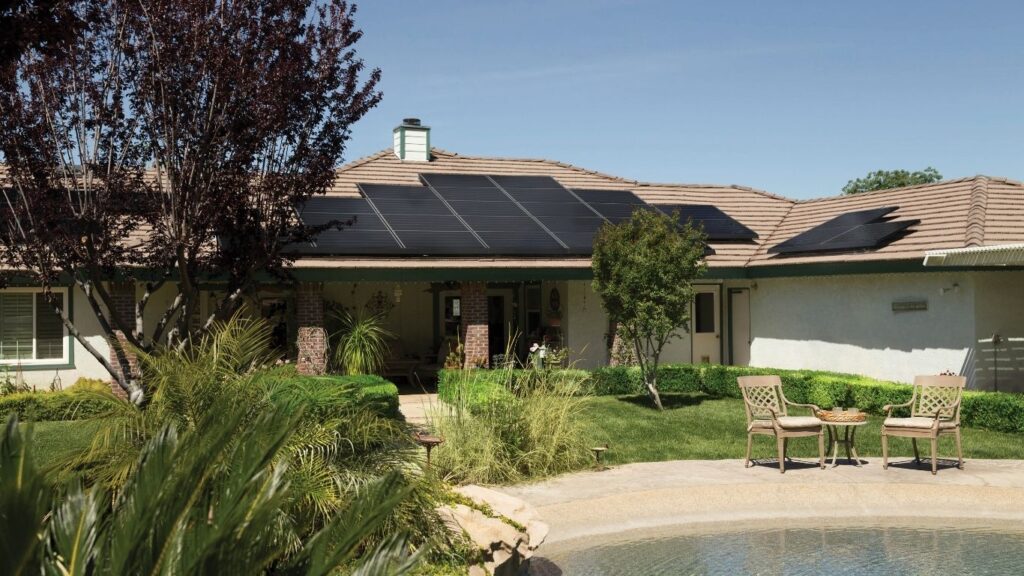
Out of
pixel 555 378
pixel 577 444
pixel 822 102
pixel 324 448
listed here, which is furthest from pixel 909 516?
pixel 822 102

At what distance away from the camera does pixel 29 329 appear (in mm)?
18531

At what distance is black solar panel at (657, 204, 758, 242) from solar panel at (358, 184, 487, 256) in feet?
17.2

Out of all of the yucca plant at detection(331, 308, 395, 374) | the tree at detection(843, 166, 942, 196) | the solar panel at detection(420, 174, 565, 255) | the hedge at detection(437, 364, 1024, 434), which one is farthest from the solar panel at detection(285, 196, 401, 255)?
the tree at detection(843, 166, 942, 196)

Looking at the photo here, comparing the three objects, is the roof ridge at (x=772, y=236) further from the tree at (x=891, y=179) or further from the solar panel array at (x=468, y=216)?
the tree at (x=891, y=179)

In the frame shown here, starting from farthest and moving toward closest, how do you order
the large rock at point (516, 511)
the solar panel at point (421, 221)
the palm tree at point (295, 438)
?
the solar panel at point (421, 221)
the large rock at point (516, 511)
the palm tree at point (295, 438)

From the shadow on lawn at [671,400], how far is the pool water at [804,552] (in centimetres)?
852

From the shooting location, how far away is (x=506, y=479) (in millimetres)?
11727

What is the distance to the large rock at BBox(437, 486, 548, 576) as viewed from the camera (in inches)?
306

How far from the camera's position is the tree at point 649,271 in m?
17.4

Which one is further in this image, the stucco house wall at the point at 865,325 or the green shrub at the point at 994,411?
the stucco house wall at the point at 865,325

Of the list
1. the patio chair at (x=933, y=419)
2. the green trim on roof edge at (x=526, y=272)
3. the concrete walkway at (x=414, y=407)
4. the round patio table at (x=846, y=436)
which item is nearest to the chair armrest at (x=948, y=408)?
the patio chair at (x=933, y=419)

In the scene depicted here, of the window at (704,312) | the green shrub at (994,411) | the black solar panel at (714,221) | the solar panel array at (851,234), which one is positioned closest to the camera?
the green shrub at (994,411)

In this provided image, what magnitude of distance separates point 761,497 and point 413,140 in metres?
17.2

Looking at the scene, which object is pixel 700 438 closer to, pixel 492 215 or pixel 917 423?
pixel 917 423
